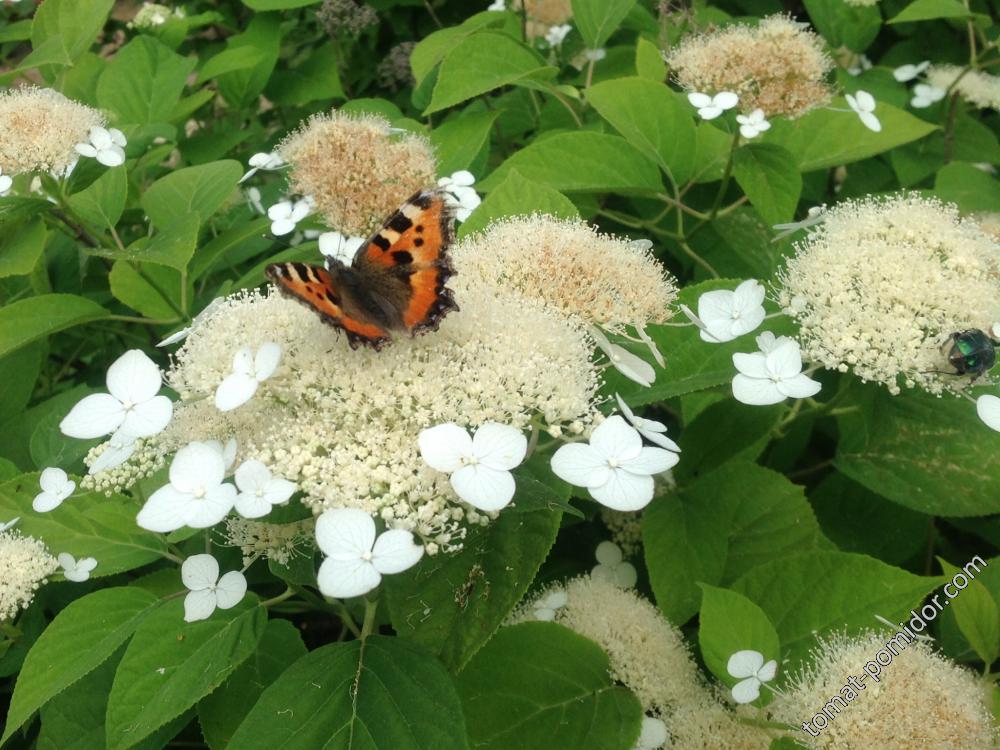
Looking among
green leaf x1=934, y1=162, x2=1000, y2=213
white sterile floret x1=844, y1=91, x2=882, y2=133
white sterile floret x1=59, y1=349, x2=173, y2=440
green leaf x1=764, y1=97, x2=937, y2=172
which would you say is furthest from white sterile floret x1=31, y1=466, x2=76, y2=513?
green leaf x1=934, y1=162, x2=1000, y2=213

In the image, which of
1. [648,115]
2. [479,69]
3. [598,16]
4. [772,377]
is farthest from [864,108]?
[772,377]

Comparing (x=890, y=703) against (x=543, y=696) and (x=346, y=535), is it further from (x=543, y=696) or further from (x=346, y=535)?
(x=346, y=535)

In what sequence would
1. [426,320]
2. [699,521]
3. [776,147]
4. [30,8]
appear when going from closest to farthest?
[426,320] < [699,521] < [776,147] < [30,8]

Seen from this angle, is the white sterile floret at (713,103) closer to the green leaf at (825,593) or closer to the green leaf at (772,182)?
the green leaf at (772,182)

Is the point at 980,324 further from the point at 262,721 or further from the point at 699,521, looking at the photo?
the point at 262,721

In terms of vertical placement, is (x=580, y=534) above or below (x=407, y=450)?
below

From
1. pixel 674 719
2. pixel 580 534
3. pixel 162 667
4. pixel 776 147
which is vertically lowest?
pixel 580 534

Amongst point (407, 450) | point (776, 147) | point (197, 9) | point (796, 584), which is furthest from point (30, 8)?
point (796, 584)

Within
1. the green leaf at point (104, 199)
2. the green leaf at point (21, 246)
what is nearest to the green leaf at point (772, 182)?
the green leaf at point (104, 199)
